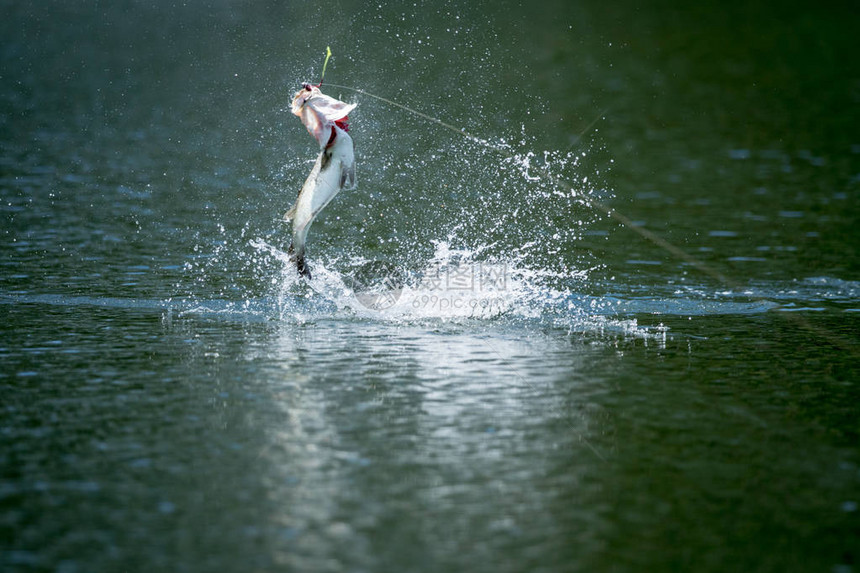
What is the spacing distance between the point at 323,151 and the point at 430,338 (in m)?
2.25

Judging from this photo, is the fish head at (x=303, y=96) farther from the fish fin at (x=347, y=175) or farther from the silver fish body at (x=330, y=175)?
the fish fin at (x=347, y=175)

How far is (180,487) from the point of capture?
917 centimetres

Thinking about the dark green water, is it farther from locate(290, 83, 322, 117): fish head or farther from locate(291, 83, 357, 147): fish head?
locate(290, 83, 322, 117): fish head

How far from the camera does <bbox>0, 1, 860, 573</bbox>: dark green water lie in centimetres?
861

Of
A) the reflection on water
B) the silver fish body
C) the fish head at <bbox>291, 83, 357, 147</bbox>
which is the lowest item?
the reflection on water

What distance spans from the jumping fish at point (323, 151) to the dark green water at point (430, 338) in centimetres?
140

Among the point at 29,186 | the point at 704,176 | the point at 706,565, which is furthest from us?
the point at 704,176

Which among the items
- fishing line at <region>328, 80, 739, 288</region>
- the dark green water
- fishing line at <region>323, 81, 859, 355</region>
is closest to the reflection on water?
the dark green water

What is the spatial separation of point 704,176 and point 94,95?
1706 centimetres

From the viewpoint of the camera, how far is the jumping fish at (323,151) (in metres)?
12.8

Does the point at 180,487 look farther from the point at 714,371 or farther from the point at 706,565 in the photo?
the point at 714,371

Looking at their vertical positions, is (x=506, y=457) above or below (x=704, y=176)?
below

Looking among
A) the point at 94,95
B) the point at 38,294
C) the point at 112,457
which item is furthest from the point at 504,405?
the point at 94,95

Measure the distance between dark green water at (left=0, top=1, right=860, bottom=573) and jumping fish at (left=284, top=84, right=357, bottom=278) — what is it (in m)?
1.40
